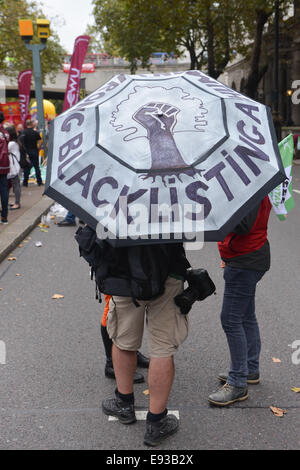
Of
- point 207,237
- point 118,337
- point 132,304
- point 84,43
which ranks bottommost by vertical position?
point 118,337

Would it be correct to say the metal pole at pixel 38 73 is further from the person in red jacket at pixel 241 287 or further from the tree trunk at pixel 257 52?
the person in red jacket at pixel 241 287

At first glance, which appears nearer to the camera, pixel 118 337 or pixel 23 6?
pixel 118 337

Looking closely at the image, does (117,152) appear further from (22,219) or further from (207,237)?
(22,219)

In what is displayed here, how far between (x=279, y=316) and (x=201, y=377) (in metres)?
1.45

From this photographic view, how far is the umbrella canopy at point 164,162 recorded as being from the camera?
7.78 feet

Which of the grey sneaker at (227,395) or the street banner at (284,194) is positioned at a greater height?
the street banner at (284,194)

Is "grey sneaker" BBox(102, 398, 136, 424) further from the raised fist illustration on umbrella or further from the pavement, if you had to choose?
the pavement

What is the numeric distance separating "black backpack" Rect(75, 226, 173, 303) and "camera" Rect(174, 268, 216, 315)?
0.13 metres

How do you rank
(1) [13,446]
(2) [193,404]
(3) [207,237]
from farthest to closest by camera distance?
1. (2) [193,404]
2. (1) [13,446]
3. (3) [207,237]

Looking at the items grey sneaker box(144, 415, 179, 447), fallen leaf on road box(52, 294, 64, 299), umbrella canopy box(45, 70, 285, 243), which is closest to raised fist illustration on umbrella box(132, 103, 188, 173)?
umbrella canopy box(45, 70, 285, 243)

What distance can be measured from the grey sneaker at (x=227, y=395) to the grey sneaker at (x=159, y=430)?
1.23 feet

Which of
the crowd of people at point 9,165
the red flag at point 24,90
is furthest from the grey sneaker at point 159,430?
the red flag at point 24,90
